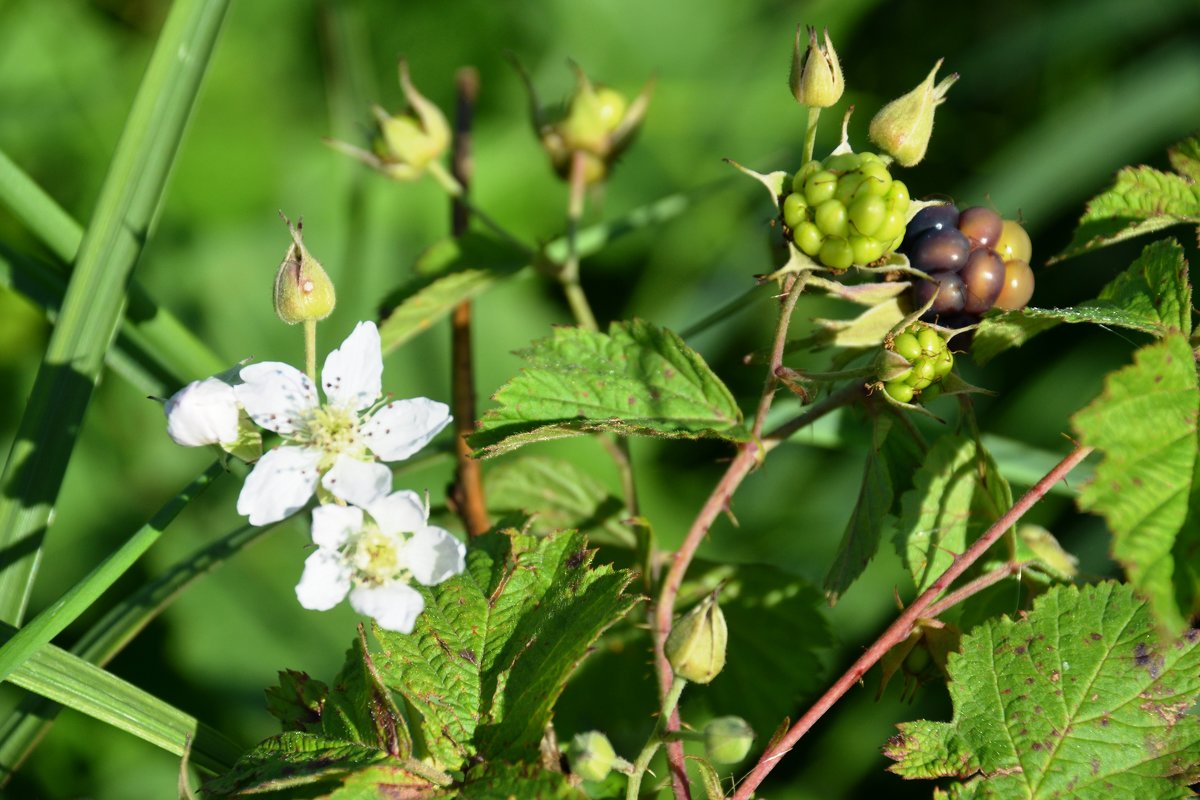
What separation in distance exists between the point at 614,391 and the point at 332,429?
378mm

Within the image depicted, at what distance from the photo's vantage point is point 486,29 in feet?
11.1

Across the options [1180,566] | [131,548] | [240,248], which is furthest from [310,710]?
[240,248]

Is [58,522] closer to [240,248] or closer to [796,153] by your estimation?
[240,248]

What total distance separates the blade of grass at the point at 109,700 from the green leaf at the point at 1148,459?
1091mm

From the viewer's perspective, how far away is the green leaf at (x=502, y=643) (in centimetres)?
118

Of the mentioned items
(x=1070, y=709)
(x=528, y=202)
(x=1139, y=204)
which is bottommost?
(x=1070, y=709)

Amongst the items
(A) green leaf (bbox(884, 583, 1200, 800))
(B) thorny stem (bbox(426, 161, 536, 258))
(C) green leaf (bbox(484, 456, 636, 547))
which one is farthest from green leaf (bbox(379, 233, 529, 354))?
(A) green leaf (bbox(884, 583, 1200, 800))

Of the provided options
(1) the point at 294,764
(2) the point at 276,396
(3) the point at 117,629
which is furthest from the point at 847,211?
(3) the point at 117,629

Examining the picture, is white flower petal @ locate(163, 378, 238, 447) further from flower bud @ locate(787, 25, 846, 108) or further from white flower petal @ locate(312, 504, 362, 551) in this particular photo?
flower bud @ locate(787, 25, 846, 108)

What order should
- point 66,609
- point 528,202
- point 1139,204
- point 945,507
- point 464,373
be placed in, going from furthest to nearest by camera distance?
1. point 528,202
2. point 464,373
3. point 1139,204
4. point 945,507
5. point 66,609

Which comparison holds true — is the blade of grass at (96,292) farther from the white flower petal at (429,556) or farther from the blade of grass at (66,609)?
the white flower petal at (429,556)

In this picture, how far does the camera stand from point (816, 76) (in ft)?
4.50

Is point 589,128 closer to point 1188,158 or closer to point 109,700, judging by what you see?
point 1188,158

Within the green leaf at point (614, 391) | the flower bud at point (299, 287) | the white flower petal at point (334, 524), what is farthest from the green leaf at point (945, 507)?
the flower bud at point (299, 287)
